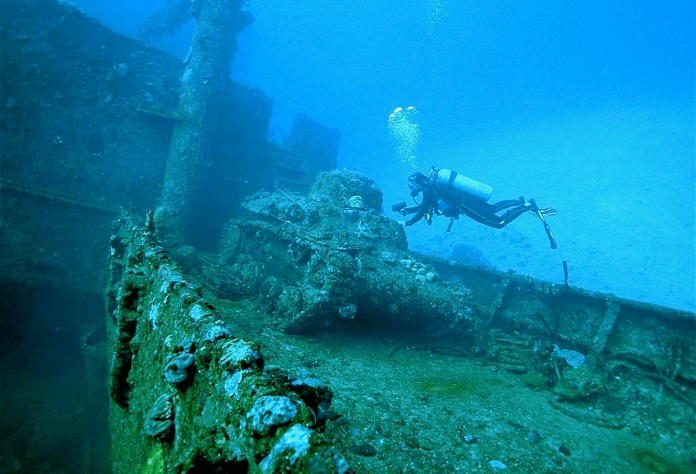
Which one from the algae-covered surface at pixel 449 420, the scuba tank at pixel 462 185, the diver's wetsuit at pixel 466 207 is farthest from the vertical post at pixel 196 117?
the scuba tank at pixel 462 185

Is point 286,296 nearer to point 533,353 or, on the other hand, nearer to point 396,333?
point 396,333

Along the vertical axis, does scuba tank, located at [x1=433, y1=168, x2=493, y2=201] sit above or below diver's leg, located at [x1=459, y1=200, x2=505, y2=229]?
above

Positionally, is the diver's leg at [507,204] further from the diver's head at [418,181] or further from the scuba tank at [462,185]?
the diver's head at [418,181]

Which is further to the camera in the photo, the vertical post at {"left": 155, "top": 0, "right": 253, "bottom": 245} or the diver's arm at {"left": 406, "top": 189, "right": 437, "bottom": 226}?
the vertical post at {"left": 155, "top": 0, "right": 253, "bottom": 245}

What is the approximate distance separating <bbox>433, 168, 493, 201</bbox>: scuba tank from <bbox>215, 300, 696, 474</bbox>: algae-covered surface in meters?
6.09

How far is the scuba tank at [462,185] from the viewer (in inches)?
432

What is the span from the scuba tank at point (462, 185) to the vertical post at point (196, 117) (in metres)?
7.44

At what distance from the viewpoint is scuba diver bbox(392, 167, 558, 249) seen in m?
10.5

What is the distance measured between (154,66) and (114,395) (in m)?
11.3

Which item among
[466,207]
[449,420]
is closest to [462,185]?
[466,207]

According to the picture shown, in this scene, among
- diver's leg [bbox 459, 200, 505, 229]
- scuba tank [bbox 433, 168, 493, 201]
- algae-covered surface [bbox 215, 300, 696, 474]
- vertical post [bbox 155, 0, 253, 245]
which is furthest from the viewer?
scuba tank [bbox 433, 168, 493, 201]

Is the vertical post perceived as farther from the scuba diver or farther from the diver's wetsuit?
the diver's wetsuit

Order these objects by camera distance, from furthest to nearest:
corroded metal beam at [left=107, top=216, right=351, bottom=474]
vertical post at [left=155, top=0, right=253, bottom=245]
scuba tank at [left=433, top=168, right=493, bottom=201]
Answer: scuba tank at [left=433, top=168, right=493, bottom=201] < vertical post at [left=155, top=0, right=253, bottom=245] < corroded metal beam at [left=107, top=216, right=351, bottom=474]

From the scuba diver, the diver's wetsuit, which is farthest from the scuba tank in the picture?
the diver's wetsuit
